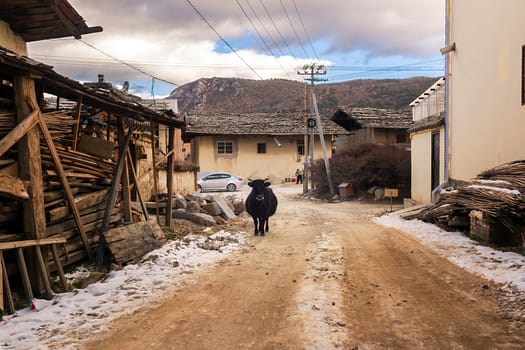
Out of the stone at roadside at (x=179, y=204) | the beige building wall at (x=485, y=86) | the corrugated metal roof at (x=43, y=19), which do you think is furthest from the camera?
the stone at roadside at (x=179, y=204)

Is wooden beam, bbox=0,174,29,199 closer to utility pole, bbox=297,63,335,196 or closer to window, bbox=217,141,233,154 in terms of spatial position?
utility pole, bbox=297,63,335,196

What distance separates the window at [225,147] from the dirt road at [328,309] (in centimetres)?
3056

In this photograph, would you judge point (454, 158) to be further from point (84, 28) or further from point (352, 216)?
point (84, 28)

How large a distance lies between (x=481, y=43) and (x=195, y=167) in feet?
46.5

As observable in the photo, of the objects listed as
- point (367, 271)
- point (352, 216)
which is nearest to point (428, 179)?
point (352, 216)

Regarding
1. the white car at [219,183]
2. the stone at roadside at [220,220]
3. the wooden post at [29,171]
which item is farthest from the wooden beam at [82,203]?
the white car at [219,183]

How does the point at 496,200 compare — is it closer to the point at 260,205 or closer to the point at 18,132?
the point at 260,205

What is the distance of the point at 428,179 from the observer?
1680cm

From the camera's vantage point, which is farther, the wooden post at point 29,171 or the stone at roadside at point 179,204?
the stone at roadside at point 179,204

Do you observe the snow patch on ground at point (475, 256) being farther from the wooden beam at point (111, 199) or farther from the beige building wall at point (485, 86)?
the wooden beam at point (111, 199)

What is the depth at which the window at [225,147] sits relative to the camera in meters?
38.9

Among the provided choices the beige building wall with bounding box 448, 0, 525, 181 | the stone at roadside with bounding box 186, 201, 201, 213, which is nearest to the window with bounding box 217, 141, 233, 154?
the stone at roadside with bounding box 186, 201, 201, 213

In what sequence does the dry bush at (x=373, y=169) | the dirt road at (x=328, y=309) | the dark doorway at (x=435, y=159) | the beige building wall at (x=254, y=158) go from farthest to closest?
1. the beige building wall at (x=254, y=158)
2. the dry bush at (x=373, y=169)
3. the dark doorway at (x=435, y=159)
4. the dirt road at (x=328, y=309)

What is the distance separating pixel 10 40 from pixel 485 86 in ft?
36.0
